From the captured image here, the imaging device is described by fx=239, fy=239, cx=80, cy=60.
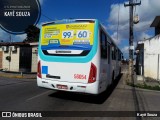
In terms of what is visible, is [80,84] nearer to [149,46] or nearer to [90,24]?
[90,24]

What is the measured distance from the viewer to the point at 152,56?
23.6 m

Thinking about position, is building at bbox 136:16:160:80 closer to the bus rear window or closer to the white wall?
the white wall

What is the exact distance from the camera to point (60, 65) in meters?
9.35

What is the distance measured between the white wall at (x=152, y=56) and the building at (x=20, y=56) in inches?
473

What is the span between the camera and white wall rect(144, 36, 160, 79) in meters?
22.7

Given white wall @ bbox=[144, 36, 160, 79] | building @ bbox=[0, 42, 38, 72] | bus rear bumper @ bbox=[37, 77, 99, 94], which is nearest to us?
bus rear bumper @ bbox=[37, 77, 99, 94]

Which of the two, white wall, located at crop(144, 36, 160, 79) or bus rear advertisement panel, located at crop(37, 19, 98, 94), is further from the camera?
white wall, located at crop(144, 36, 160, 79)

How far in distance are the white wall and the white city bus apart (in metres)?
14.5

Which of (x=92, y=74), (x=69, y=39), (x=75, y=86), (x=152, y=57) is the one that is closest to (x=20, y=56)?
(x=152, y=57)

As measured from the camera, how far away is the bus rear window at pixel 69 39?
29.9ft

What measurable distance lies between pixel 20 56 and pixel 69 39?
18988mm

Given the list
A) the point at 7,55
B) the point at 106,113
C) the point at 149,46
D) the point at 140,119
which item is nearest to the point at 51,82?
the point at 106,113

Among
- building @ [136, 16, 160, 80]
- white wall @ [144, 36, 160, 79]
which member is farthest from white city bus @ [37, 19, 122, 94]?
Answer: white wall @ [144, 36, 160, 79]

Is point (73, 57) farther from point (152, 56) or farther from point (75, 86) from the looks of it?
point (152, 56)
